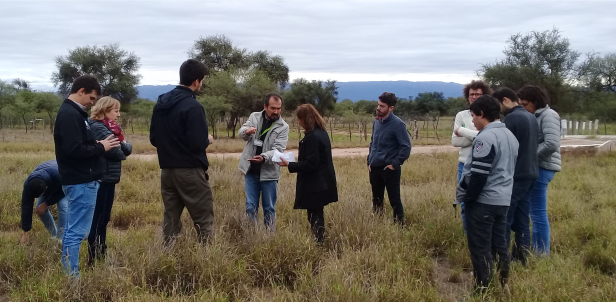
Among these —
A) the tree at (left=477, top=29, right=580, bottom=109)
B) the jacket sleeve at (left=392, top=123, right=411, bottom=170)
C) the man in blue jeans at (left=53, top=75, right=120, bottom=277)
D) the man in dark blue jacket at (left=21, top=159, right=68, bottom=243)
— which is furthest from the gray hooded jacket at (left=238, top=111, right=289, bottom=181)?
the tree at (left=477, top=29, right=580, bottom=109)

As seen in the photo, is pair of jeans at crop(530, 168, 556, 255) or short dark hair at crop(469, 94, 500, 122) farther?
pair of jeans at crop(530, 168, 556, 255)

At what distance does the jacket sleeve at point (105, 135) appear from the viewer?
3.85m

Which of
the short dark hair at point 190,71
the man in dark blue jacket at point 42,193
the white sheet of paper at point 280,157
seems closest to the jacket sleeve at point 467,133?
the white sheet of paper at point 280,157

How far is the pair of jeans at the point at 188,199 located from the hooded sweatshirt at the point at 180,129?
0.27 feet

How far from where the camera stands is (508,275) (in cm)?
365

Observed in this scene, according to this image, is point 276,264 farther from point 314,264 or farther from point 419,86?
point 419,86

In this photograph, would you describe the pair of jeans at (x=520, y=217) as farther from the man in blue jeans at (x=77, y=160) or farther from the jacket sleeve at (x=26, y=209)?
the jacket sleeve at (x=26, y=209)

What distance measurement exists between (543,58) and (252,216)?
28.3 metres

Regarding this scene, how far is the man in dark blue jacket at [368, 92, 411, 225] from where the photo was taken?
5113mm

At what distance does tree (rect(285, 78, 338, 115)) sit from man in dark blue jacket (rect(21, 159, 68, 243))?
3730 cm

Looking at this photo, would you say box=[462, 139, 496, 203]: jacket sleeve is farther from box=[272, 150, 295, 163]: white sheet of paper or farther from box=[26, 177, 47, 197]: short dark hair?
box=[26, 177, 47, 197]: short dark hair

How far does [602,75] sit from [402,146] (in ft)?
123

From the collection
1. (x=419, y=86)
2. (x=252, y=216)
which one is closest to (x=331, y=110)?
(x=252, y=216)

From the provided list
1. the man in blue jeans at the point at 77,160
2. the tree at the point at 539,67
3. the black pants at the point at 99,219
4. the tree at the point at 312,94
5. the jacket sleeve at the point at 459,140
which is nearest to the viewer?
the man in blue jeans at the point at 77,160
